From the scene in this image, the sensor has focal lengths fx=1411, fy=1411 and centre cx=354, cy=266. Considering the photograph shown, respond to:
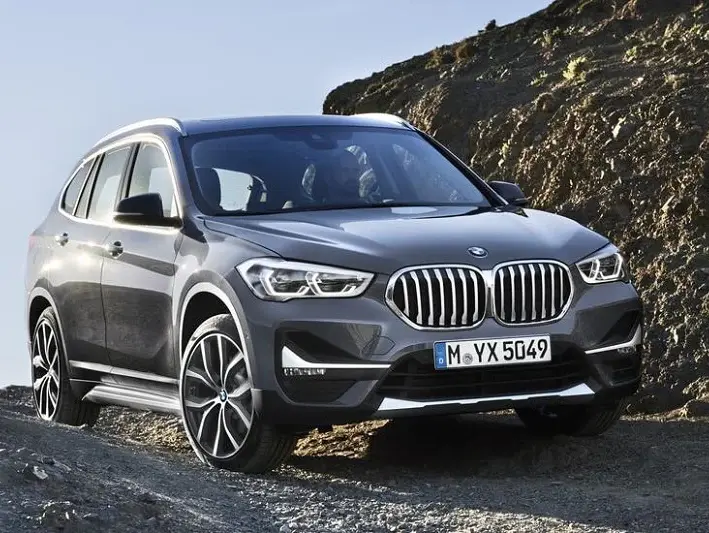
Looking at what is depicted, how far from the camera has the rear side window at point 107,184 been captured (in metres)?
9.62

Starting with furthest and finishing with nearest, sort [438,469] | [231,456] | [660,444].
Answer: [660,444] < [438,469] < [231,456]

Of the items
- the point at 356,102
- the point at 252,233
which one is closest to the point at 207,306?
the point at 252,233

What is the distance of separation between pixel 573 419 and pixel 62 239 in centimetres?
385

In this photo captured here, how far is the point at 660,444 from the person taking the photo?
8891mm

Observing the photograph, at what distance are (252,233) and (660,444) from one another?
10.2 feet

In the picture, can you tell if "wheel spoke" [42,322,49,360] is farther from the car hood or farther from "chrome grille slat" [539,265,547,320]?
"chrome grille slat" [539,265,547,320]

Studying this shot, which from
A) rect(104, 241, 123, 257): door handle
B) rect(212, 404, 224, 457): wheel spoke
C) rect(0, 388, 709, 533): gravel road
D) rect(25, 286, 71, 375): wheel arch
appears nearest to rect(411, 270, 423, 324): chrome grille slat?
rect(0, 388, 709, 533): gravel road

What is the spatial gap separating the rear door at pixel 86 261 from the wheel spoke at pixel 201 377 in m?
1.42

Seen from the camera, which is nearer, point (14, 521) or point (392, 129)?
point (14, 521)

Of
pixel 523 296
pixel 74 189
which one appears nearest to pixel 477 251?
pixel 523 296

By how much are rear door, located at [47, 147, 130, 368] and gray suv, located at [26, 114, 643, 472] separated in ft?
0.11

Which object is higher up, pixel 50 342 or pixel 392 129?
pixel 392 129

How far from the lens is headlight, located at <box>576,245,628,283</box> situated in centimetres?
767

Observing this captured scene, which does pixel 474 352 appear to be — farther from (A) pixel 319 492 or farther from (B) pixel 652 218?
(B) pixel 652 218
